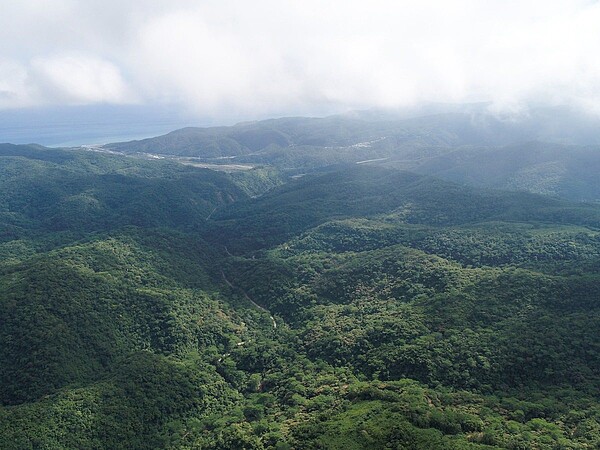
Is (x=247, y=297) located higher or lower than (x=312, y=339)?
lower

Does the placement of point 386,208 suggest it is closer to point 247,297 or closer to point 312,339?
point 247,297

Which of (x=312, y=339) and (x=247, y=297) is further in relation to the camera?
(x=247, y=297)

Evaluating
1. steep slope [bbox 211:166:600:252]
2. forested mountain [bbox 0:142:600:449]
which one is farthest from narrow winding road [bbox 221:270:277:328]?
steep slope [bbox 211:166:600:252]

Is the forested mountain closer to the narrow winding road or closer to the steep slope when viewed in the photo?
the narrow winding road

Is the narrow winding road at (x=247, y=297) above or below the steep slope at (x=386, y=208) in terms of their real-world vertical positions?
below

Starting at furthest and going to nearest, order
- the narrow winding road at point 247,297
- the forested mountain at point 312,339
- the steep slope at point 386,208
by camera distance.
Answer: the steep slope at point 386,208
the narrow winding road at point 247,297
the forested mountain at point 312,339

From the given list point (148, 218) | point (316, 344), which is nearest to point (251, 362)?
point (316, 344)

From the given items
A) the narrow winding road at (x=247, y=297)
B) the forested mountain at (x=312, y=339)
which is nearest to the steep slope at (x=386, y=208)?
the forested mountain at (x=312, y=339)

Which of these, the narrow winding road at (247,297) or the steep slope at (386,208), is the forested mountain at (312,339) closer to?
the narrow winding road at (247,297)

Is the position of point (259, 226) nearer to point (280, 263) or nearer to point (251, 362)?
point (280, 263)

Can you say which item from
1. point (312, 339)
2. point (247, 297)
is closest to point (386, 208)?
point (247, 297)
